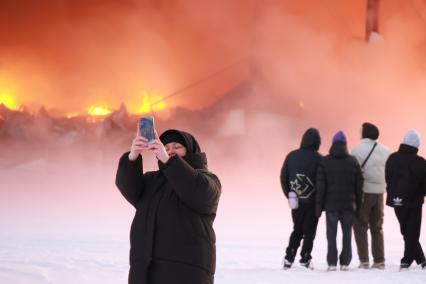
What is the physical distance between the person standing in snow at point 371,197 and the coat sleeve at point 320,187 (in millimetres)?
594

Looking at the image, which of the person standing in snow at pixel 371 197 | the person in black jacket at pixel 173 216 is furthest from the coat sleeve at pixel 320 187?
the person in black jacket at pixel 173 216

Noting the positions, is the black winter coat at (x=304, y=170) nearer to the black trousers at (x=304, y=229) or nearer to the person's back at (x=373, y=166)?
the black trousers at (x=304, y=229)

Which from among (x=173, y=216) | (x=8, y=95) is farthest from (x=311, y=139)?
(x=8, y=95)

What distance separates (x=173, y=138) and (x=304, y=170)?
4471 millimetres

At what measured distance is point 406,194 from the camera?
26.0 feet

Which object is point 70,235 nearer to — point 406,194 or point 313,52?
point 406,194

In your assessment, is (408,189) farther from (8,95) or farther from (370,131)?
(8,95)

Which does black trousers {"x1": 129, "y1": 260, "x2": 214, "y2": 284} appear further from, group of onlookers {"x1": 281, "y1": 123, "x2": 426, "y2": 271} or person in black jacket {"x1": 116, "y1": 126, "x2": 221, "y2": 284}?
group of onlookers {"x1": 281, "y1": 123, "x2": 426, "y2": 271}

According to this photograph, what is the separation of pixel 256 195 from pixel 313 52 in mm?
4039

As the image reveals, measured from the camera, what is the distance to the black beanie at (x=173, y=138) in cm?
393

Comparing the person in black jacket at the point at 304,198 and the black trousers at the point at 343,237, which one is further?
the person in black jacket at the point at 304,198

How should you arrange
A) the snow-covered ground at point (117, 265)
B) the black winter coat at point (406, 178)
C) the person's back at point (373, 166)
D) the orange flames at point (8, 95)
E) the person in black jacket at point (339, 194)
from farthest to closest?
the orange flames at point (8, 95)
the person's back at point (373, 166)
the person in black jacket at point (339, 194)
the black winter coat at point (406, 178)
the snow-covered ground at point (117, 265)

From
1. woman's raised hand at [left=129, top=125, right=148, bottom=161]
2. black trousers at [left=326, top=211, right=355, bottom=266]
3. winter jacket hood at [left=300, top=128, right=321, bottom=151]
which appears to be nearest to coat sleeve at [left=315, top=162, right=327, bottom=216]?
black trousers at [left=326, top=211, right=355, bottom=266]

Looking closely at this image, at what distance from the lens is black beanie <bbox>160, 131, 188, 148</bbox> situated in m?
3.93
